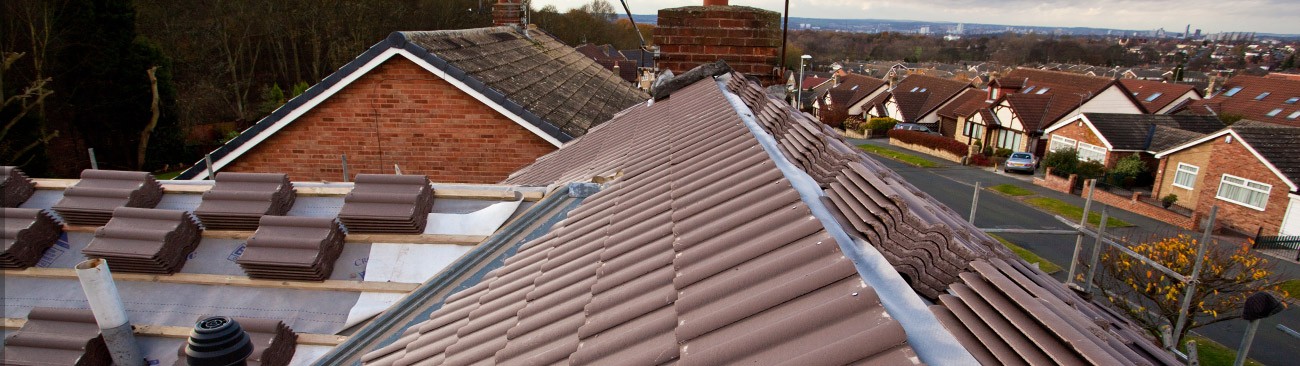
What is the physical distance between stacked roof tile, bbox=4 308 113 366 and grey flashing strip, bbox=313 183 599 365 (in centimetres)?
135

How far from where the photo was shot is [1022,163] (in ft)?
111

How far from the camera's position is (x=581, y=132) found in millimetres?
9469

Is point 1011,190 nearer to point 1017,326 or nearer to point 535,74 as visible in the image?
point 535,74

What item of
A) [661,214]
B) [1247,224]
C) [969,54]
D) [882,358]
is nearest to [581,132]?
[661,214]

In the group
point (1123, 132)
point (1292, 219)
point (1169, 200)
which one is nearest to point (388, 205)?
point (1292, 219)

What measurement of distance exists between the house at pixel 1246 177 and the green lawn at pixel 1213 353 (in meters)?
13.5

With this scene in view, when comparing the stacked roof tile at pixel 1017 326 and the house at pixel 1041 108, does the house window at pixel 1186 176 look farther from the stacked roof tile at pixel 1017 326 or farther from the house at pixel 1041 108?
the stacked roof tile at pixel 1017 326

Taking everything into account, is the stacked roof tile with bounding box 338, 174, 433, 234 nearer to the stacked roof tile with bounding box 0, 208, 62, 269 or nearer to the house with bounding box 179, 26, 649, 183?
the stacked roof tile with bounding box 0, 208, 62, 269

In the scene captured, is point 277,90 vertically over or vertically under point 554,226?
under

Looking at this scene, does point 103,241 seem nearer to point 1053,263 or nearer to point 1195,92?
point 1053,263

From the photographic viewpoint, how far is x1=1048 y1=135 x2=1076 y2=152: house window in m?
34.6

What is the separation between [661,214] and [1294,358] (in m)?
18.1

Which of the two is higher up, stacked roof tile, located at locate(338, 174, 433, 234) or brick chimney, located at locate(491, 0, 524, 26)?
brick chimney, located at locate(491, 0, 524, 26)

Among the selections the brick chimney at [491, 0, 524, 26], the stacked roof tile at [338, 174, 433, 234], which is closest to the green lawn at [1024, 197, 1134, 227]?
the brick chimney at [491, 0, 524, 26]
